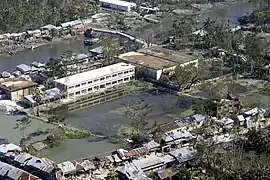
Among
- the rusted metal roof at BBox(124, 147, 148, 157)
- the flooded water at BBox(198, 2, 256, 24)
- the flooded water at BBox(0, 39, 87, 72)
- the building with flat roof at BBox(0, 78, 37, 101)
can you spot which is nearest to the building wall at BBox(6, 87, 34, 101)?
the building with flat roof at BBox(0, 78, 37, 101)

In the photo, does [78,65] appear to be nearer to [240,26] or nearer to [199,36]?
[199,36]

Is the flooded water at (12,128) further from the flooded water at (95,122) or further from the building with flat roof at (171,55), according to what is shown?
the building with flat roof at (171,55)

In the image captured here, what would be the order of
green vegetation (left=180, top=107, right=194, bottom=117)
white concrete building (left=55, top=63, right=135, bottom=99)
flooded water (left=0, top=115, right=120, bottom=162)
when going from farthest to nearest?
white concrete building (left=55, top=63, right=135, bottom=99) < green vegetation (left=180, top=107, right=194, bottom=117) < flooded water (left=0, top=115, right=120, bottom=162)

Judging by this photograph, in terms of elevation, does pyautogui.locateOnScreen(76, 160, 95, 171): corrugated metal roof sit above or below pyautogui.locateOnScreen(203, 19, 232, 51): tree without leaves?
below

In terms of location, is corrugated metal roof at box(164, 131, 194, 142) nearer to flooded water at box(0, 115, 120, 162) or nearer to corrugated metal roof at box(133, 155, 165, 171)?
corrugated metal roof at box(133, 155, 165, 171)

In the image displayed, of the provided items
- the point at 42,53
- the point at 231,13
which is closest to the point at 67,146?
the point at 42,53

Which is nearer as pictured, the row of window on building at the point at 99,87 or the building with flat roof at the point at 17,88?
the building with flat roof at the point at 17,88

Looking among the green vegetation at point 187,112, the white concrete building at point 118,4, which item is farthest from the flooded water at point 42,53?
the green vegetation at point 187,112

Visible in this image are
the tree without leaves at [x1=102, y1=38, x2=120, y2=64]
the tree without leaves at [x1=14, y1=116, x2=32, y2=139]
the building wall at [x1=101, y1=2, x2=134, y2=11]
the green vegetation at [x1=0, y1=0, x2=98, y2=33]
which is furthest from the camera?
the building wall at [x1=101, y1=2, x2=134, y2=11]

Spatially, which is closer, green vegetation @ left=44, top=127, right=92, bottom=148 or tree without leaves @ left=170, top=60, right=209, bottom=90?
green vegetation @ left=44, top=127, right=92, bottom=148
